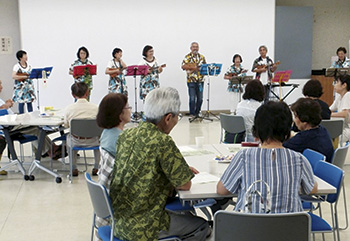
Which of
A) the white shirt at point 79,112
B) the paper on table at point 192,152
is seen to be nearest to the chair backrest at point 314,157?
the paper on table at point 192,152

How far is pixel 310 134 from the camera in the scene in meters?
3.05

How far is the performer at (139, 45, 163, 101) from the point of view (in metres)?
8.70

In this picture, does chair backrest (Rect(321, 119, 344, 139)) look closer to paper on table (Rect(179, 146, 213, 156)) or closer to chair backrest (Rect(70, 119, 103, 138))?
paper on table (Rect(179, 146, 213, 156))

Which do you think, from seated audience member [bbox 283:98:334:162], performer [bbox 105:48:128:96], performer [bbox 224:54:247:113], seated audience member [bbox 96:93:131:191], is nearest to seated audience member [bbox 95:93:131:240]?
seated audience member [bbox 96:93:131:191]

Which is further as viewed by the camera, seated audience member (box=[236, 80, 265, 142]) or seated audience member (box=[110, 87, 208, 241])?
seated audience member (box=[236, 80, 265, 142])

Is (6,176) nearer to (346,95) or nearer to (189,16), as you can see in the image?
(346,95)

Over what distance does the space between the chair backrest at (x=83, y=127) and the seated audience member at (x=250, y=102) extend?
4.89 feet

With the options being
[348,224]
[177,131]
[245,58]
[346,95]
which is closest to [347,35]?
[245,58]

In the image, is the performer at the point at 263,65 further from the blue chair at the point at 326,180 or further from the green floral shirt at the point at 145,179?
the green floral shirt at the point at 145,179

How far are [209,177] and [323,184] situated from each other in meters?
0.60

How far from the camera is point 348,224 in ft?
11.6

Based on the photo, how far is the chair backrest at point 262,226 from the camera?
70.2 inches

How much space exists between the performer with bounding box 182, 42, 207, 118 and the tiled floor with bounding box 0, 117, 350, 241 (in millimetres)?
4316

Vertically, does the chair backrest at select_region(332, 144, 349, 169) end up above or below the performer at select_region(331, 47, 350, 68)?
below
